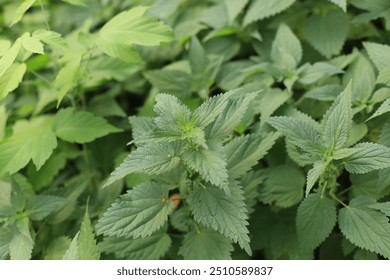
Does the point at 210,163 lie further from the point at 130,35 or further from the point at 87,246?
the point at 130,35

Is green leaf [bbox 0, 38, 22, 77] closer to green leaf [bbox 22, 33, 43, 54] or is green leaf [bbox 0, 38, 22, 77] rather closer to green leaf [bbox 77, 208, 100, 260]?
green leaf [bbox 22, 33, 43, 54]

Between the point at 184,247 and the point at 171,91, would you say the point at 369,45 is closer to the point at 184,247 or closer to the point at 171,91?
the point at 171,91

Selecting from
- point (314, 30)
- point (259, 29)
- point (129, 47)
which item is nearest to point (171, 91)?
point (129, 47)

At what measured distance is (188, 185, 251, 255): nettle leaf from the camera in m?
1.52

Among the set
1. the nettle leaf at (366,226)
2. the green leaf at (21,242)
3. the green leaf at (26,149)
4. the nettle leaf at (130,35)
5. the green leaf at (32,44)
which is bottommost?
the green leaf at (21,242)

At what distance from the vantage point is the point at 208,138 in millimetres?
1633

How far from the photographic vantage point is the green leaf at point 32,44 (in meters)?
1.68

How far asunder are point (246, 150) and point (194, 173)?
0.84ft

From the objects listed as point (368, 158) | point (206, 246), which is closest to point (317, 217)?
point (368, 158)

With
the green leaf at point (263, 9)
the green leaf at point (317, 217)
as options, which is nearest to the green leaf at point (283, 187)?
the green leaf at point (317, 217)

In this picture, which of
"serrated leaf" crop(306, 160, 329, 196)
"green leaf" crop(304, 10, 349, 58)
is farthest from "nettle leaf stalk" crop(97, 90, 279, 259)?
"green leaf" crop(304, 10, 349, 58)

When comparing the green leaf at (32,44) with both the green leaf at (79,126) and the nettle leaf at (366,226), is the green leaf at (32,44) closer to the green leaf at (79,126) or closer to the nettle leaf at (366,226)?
the green leaf at (79,126)

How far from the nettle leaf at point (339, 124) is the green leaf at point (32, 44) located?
3.59 ft

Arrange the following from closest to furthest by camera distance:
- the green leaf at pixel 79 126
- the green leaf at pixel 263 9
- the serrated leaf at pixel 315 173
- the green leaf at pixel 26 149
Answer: the serrated leaf at pixel 315 173 < the green leaf at pixel 26 149 < the green leaf at pixel 79 126 < the green leaf at pixel 263 9
